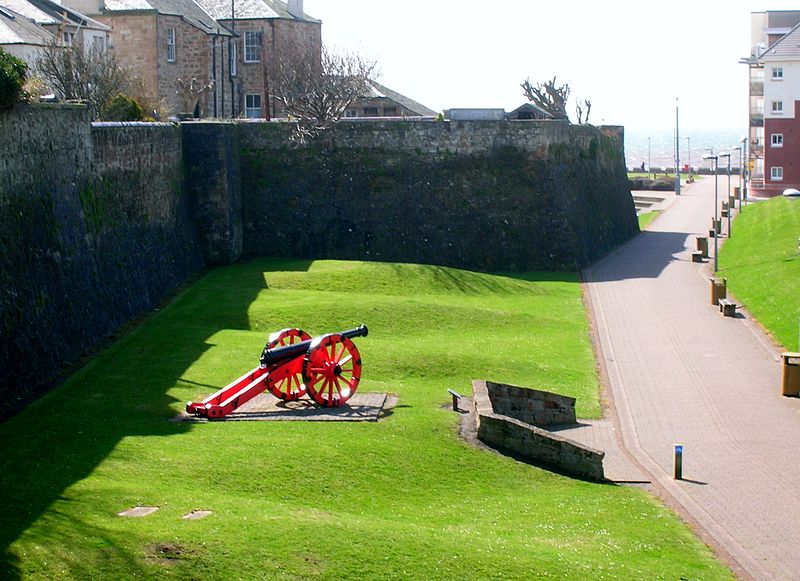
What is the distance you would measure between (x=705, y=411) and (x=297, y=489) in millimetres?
10254

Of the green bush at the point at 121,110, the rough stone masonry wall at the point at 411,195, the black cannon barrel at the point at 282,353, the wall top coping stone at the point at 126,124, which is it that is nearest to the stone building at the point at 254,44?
the rough stone masonry wall at the point at 411,195

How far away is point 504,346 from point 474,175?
1412cm

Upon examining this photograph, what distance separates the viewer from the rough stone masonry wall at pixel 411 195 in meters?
39.3

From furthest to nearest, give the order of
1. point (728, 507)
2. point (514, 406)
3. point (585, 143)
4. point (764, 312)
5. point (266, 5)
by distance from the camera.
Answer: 1. point (266, 5)
2. point (585, 143)
3. point (764, 312)
4. point (514, 406)
5. point (728, 507)

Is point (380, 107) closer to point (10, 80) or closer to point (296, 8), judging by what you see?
point (296, 8)

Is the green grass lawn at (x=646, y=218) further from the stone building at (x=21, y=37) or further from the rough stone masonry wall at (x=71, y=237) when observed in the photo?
the rough stone masonry wall at (x=71, y=237)

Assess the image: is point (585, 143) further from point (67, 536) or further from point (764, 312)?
point (67, 536)

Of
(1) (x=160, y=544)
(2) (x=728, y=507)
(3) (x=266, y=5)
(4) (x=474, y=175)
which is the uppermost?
(3) (x=266, y=5)

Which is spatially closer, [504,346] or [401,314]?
[504,346]

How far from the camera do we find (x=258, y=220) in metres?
39.1

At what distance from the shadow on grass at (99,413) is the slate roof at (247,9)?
24.6 metres

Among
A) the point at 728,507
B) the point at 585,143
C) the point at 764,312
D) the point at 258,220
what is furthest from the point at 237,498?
the point at 585,143

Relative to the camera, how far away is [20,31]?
38688mm

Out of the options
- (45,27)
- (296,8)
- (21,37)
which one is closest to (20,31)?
(21,37)
